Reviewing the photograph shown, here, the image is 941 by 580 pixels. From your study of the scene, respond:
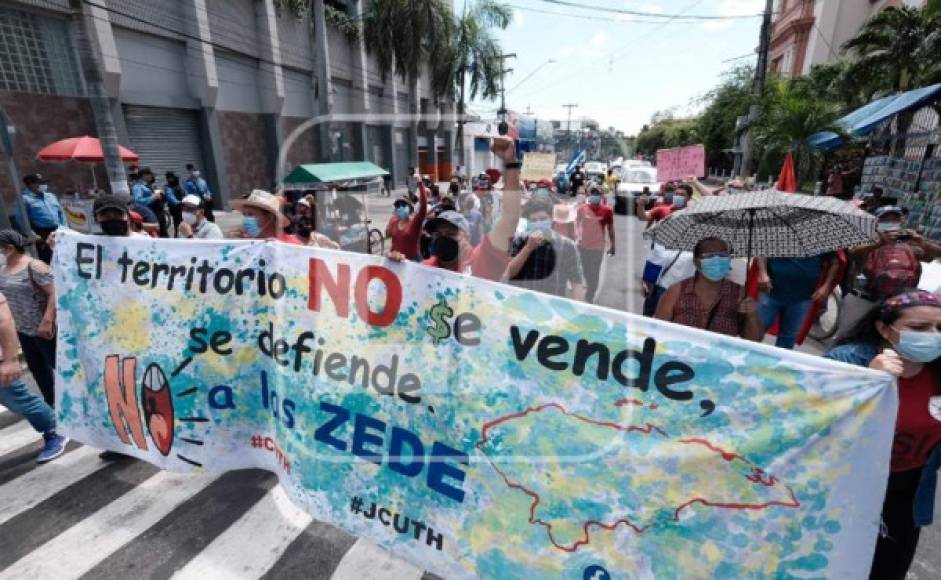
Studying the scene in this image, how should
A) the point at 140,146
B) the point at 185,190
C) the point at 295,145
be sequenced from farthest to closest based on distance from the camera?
the point at 295,145 < the point at 140,146 < the point at 185,190

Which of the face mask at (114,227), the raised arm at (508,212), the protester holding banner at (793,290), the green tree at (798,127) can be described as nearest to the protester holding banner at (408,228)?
the raised arm at (508,212)

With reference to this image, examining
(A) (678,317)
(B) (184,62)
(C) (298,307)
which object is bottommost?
(A) (678,317)

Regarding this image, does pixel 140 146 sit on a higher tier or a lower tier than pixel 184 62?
lower

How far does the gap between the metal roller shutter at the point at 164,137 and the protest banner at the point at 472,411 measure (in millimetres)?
14104

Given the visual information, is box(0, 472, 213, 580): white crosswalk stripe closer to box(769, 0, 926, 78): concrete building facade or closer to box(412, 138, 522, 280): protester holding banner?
box(412, 138, 522, 280): protester holding banner

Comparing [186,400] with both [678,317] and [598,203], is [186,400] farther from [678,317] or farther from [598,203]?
[598,203]

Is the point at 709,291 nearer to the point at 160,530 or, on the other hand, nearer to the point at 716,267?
the point at 716,267

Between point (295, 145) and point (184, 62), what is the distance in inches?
272

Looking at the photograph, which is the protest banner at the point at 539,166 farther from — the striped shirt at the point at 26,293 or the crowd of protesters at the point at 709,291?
the striped shirt at the point at 26,293

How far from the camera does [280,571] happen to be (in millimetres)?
2662

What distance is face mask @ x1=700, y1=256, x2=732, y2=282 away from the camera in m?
2.92

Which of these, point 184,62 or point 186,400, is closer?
point 186,400

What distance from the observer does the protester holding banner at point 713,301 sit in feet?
9.64

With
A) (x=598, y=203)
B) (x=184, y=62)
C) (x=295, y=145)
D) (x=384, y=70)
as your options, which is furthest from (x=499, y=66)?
(x=598, y=203)
